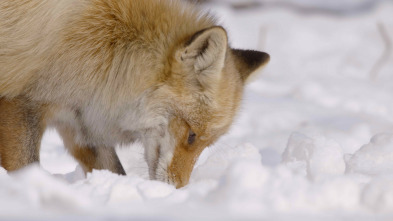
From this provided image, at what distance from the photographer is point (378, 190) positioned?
2541 mm

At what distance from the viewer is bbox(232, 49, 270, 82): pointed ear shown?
4.01 metres

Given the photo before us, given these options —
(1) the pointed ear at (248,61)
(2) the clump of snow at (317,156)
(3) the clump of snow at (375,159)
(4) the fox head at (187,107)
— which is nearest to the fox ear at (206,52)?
(4) the fox head at (187,107)

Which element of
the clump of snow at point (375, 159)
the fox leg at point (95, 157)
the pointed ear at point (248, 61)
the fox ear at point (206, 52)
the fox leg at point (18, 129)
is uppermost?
the fox ear at point (206, 52)

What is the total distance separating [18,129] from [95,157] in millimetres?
920

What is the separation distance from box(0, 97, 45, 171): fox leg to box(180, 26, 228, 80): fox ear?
98cm

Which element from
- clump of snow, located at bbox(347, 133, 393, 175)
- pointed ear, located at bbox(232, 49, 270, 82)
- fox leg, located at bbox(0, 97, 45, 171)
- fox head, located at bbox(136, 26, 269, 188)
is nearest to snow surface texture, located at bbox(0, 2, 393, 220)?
clump of snow, located at bbox(347, 133, 393, 175)

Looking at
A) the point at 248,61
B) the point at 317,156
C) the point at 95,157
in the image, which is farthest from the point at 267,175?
the point at 95,157

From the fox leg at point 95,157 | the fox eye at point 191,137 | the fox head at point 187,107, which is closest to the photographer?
the fox head at point 187,107

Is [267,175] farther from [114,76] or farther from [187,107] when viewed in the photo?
[114,76]

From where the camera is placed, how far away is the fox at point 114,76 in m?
3.49

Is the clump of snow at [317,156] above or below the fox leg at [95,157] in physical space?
above

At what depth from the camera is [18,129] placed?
140 inches

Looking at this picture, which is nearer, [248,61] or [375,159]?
[375,159]

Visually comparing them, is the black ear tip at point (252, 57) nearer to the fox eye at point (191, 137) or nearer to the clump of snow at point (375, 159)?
the fox eye at point (191, 137)
